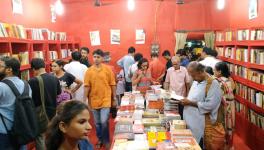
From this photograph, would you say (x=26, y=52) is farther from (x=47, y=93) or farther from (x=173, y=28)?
(x=173, y=28)

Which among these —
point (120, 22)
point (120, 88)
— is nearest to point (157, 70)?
point (120, 88)


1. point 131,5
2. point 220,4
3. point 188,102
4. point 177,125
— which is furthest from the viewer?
point 131,5

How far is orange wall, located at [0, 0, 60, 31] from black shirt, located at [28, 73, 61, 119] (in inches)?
93.7

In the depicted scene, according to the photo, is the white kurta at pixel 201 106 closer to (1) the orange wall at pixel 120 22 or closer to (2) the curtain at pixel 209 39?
(2) the curtain at pixel 209 39

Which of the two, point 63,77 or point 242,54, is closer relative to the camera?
point 63,77

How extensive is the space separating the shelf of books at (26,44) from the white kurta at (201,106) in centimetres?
298

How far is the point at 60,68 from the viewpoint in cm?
501

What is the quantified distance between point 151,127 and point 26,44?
330 cm

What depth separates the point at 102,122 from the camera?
16.8ft

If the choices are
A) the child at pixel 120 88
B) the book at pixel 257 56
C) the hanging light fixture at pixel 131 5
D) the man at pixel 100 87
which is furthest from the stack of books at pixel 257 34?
the hanging light fixture at pixel 131 5

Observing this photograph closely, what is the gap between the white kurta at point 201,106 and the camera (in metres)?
3.78

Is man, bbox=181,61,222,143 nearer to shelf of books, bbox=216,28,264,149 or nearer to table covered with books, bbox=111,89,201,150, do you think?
table covered with books, bbox=111,89,201,150

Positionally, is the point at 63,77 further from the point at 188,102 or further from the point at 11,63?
the point at 188,102

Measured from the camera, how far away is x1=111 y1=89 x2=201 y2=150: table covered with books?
10.4ft
